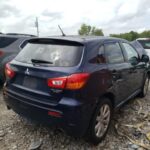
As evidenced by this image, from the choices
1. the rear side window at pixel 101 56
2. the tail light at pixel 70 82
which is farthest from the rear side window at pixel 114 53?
the tail light at pixel 70 82

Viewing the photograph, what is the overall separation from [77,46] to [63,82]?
0.63 m

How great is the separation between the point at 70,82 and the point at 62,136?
1.20 metres

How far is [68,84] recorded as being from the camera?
9.72 feet

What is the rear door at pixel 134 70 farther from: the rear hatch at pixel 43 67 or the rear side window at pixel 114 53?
the rear hatch at pixel 43 67

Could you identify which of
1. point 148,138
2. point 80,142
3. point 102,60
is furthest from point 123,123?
point 102,60

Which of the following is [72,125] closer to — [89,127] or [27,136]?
[89,127]

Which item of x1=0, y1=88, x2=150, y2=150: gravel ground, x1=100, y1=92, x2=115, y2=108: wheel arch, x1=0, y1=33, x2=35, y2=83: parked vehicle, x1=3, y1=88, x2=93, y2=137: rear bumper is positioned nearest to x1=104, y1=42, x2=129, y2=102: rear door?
x1=100, y1=92, x2=115, y2=108: wheel arch

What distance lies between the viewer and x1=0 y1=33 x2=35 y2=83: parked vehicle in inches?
234

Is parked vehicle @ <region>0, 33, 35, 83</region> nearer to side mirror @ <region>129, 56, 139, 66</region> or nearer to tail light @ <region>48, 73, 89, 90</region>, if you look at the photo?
side mirror @ <region>129, 56, 139, 66</region>

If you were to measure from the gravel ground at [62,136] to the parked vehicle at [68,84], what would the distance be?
24cm

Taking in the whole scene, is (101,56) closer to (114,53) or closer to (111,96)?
(114,53)

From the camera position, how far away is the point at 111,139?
12.3 ft

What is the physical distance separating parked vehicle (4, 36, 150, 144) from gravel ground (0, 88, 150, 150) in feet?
0.80

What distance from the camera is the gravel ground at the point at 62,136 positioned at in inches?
139
